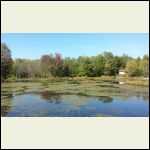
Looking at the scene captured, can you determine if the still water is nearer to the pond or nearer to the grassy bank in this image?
the pond

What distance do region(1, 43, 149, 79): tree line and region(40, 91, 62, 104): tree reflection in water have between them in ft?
2.21

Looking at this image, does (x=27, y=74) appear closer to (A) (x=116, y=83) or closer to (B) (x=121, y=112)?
(A) (x=116, y=83)

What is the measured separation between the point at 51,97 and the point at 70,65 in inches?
57.1

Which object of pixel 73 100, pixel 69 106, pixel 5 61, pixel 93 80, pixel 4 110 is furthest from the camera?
pixel 93 80

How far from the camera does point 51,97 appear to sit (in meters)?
10.8

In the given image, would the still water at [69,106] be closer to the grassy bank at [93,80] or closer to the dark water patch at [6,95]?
the dark water patch at [6,95]

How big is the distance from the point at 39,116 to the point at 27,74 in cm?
342

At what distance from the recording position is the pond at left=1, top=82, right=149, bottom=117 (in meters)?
9.05

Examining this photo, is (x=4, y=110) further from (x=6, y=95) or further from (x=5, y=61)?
(x=5, y=61)

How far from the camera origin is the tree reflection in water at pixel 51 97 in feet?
34.0

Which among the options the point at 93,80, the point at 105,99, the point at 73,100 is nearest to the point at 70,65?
the point at 93,80

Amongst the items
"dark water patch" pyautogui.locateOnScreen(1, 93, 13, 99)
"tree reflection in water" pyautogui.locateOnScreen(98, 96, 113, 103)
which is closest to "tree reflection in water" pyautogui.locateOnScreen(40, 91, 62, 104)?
"dark water patch" pyautogui.locateOnScreen(1, 93, 13, 99)

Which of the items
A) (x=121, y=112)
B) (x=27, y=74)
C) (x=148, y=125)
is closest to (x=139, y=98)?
(x=121, y=112)

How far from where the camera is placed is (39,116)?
28.6 feet
